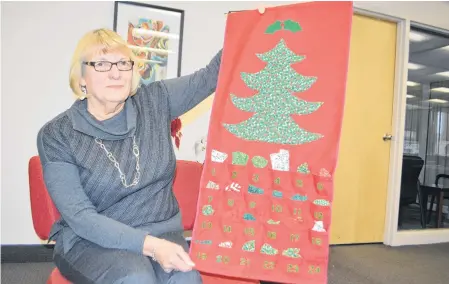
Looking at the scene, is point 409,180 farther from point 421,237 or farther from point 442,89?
point 442,89

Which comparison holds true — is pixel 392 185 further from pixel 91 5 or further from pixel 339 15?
pixel 91 5

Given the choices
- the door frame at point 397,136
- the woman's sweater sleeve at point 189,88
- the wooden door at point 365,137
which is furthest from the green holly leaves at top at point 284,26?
the door frame at point 397,136

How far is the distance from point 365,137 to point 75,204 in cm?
298

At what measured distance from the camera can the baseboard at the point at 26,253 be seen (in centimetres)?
257

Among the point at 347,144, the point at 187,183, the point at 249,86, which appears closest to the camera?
the point at 249,86

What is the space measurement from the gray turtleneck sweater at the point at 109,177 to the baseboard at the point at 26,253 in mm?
1577

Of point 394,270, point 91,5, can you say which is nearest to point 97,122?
point 91,5

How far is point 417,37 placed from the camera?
385 centimetres

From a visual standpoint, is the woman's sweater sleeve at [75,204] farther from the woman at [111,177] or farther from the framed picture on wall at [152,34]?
the framed picture on wall at [152,34]

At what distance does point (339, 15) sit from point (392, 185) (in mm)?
2636

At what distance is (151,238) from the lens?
1.08 m

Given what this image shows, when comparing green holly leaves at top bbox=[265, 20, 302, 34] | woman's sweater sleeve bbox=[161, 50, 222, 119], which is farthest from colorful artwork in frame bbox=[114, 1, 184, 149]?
green holly leaves at top bbox=[265, 20, 302, 34]

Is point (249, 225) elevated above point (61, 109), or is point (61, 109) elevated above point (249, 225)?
point (61, 109)

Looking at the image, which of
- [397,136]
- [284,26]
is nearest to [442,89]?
[397,136]
